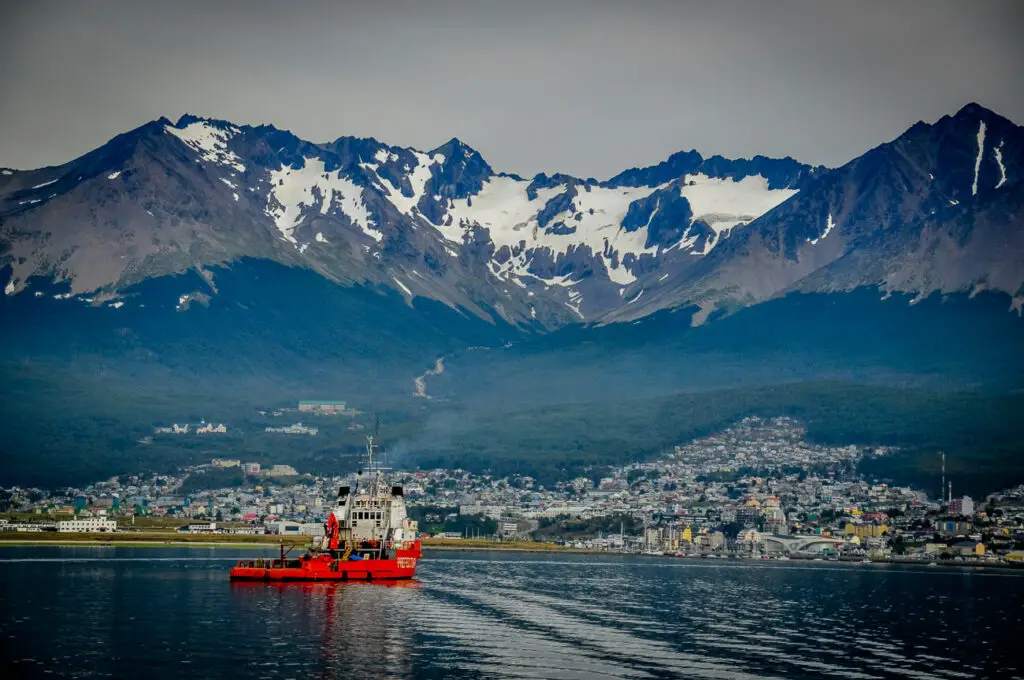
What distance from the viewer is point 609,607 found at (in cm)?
9488

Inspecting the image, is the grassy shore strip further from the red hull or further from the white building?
Result: the red hull

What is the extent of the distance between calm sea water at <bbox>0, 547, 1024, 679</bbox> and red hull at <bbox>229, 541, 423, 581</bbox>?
7.07 feet

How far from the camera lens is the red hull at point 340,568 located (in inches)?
4624

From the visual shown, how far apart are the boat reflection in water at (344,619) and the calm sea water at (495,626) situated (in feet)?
0.53

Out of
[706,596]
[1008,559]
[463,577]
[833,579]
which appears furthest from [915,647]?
[1008,559]

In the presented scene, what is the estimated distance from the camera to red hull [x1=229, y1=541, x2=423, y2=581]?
11744 cm

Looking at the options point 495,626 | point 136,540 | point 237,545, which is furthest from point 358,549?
point 136,540

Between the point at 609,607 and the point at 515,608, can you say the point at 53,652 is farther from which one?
the point at 609,607

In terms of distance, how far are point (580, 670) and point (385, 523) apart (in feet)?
215

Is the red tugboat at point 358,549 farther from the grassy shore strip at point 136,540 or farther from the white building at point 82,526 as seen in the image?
the white building at point 82,526

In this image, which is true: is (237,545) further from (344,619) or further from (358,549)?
(344,619)

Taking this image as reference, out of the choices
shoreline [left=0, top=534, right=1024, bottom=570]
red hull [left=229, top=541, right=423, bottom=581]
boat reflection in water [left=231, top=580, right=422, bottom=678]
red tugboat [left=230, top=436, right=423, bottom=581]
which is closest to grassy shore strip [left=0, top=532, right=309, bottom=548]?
shoreline [left=0, top=534, right=1024, bottom=570]

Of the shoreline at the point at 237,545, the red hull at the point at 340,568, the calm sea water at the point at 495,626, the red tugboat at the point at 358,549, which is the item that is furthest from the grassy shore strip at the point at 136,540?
the red hull at the point at 340,568

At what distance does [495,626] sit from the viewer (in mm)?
81625
